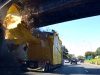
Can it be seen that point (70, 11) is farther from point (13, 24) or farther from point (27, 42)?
point (13, 24)

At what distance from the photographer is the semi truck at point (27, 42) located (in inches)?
750

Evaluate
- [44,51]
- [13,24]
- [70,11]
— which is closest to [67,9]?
[70,11]

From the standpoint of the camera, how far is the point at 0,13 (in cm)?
1872

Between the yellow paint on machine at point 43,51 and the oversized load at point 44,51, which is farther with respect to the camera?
the yellow paint on machine at point 43,51

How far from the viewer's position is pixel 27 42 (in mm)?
26141

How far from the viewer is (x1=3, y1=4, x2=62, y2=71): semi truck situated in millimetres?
19047

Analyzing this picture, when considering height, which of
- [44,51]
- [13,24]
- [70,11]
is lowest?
[44,51]

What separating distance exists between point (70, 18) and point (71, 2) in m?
5.01

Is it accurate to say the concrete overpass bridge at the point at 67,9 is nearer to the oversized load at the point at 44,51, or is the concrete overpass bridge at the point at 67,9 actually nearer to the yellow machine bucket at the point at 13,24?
the oversized load at the point at 44,51

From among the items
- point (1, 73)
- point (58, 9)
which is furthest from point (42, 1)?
point (1, 73)

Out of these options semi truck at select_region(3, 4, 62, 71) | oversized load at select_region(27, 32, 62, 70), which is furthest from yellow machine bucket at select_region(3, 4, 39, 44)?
oversized load at select_region(27, 32, 62, 70)

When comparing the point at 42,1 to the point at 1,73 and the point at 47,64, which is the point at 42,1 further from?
the point at 1,73

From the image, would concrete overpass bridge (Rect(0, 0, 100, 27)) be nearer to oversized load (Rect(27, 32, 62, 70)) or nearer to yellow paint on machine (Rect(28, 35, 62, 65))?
oversized load (Rect(27, 32, 62, 70))

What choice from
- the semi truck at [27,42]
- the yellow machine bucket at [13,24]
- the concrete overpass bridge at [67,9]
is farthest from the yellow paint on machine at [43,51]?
the yellow machine bucket at [13,24]
